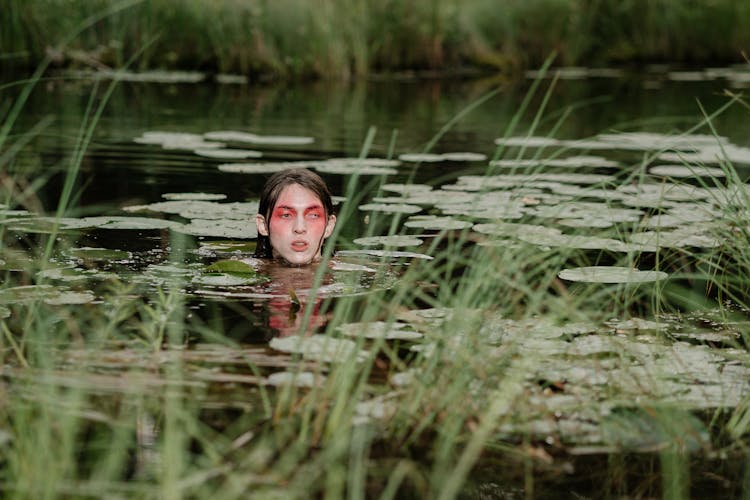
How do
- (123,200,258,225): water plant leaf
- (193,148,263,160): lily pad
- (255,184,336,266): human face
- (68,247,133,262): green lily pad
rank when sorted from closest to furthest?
(68,247,133,262): green lily pad → (255,184,336,266): human face → (123,200,258,225): water plant leaf → (193,148,263,160): lily pad

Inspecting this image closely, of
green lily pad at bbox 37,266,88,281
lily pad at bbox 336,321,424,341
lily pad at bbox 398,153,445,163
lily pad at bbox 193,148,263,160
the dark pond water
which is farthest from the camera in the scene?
lily pad at bbox 193,148,263,160

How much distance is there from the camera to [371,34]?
1523 centimetres

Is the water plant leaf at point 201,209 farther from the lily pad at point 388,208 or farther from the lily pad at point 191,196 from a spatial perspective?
the lily pad at point 388,208

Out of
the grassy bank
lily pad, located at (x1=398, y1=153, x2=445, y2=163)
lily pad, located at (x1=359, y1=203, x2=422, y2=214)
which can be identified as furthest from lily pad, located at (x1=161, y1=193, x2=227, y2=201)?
the grassy bank

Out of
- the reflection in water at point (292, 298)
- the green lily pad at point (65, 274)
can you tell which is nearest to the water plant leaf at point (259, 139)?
the reflection in water at point (292, 298)

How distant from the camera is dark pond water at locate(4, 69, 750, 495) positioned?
4.22 m

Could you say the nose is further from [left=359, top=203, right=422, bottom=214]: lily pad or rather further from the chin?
[left=359, top=203, right=422, bottom=214]: lily pad

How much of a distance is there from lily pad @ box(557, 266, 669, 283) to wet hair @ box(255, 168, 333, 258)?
112cm

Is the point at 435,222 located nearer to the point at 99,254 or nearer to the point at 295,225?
the point at 295,225

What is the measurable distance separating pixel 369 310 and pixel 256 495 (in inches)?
41.8

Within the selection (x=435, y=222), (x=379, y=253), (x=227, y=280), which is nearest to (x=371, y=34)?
(x=435, y=222)

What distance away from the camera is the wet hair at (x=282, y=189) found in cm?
519

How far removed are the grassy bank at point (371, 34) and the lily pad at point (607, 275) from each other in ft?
23.9

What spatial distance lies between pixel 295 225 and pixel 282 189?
0.17 meters
